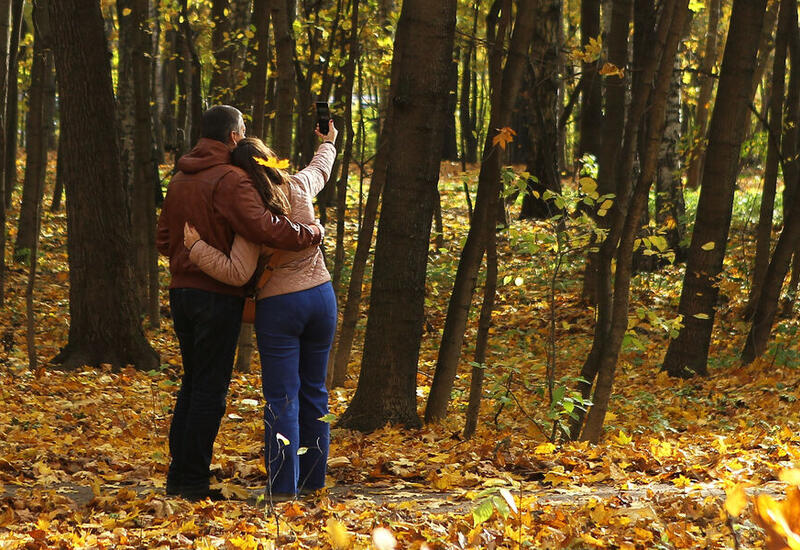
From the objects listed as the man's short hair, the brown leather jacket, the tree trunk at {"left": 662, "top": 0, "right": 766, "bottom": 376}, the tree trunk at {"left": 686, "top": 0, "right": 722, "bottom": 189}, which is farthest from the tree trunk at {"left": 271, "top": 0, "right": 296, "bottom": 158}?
the tree trunk at {"left": 686, "top": 0, "right": 722, "bottom": 189}

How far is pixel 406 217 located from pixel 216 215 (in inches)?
73.9

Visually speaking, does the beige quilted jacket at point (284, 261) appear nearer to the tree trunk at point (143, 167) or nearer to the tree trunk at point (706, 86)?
the tree trunk at point (143, 167)

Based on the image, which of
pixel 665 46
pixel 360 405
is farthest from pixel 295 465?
pixel 665 46

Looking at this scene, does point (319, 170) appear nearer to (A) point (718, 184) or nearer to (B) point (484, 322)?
(B) point (484, 322)

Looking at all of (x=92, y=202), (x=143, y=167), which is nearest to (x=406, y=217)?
(x=92, y=202)

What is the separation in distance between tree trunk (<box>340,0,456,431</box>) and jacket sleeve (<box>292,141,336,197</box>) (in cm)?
110

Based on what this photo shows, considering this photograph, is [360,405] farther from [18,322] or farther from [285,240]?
[18,322]

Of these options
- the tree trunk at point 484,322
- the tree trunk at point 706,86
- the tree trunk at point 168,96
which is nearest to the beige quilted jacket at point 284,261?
the tree trunk at point 484,322

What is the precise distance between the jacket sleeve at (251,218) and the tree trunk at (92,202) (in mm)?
4905

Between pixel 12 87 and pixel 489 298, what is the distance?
1142 cm

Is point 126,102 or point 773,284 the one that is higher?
point 126,102

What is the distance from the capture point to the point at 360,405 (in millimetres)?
5988

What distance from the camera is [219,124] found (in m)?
4.22

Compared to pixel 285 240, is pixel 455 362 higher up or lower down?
lower down
